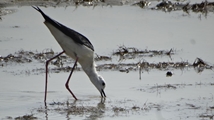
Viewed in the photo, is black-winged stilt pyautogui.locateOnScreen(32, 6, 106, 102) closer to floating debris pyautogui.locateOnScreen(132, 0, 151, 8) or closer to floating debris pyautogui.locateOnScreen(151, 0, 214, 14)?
floating debris pyautogui.locateOnScreen(151, 0, 214, 14)

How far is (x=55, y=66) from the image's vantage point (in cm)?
1014

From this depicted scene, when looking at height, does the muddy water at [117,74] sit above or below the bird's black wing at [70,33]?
below

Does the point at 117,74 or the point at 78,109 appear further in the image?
the point at 117,74

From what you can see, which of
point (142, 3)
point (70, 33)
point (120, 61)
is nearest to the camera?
point (70, 33)

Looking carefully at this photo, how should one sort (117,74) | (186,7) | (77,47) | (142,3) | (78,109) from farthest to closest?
(142,3), (186,7), (117,74), (77,47), (78,109)

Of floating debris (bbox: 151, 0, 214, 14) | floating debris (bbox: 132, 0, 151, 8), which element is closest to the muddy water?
floating debris (bbox: 151, 0, 214, 14)

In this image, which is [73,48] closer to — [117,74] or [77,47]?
[77,47]

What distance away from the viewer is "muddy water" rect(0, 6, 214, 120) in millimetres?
7707

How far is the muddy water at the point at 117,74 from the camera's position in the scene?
771 cm

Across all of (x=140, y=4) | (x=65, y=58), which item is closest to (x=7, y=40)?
(x=65, y=58)

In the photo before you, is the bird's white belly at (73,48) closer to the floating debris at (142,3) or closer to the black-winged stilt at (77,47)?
the black-winged stilt at (77,47)

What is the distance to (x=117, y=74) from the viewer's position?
9625 millimetres

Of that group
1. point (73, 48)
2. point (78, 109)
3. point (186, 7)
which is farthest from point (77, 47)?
→ point (186, 7)

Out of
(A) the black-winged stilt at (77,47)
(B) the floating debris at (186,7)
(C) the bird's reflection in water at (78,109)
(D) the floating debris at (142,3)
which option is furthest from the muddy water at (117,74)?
(D) the floating debris at (142,3)
